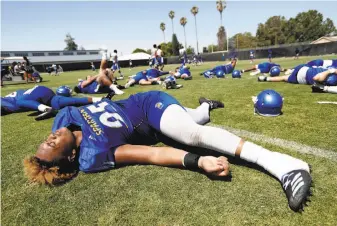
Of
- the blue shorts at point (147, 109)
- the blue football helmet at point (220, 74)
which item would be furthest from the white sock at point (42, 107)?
the blue football helmet at point (220, 74)

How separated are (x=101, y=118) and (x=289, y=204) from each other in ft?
7.52

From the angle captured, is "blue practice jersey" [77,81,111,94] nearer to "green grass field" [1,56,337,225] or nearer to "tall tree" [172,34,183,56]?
"green grass field" [1,56,337,225]

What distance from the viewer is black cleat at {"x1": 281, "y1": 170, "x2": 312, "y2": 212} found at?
206 cm

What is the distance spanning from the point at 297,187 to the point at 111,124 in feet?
6.98

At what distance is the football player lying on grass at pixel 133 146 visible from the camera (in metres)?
2.59

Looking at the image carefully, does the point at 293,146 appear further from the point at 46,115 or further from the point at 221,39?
the point at 221,39

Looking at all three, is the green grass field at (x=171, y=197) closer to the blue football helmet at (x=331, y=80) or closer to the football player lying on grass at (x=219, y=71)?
the blue football helmet at (x=331, y=80)

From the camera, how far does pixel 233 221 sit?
2023 millimetres

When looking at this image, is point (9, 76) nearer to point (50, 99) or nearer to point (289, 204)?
point (50, 99)

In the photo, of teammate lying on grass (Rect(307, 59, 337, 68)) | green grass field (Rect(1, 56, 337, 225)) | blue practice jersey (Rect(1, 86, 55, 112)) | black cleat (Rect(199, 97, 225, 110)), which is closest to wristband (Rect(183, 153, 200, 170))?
green grass field (Rect(1, 56, 337, 225))

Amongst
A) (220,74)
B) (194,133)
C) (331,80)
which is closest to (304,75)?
(331,80)

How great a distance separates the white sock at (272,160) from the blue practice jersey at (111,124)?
3.70ft

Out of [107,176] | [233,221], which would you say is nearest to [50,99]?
[107,176]

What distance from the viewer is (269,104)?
464 centimetres
